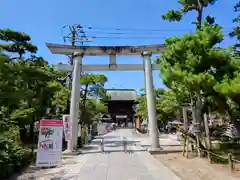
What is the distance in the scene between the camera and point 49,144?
7.81 metres

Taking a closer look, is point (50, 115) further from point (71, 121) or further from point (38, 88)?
point (71, 121)

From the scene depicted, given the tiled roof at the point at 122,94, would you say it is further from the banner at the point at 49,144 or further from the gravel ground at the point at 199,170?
the banner at the point at 49,144

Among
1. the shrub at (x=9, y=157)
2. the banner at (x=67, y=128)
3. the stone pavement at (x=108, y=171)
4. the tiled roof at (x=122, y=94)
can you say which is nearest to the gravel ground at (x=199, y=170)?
the stone pavement at (x=108, y=171)

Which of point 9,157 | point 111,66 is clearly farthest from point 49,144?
point 111,66

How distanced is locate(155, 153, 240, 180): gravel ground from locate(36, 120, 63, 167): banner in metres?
4.04

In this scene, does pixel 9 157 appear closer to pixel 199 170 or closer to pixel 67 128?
pixel 67 128

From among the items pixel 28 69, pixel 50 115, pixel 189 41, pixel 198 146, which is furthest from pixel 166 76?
pixel 50 115

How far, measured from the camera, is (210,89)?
7.50m

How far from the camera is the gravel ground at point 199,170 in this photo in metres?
6.27

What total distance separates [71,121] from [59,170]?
149 inches

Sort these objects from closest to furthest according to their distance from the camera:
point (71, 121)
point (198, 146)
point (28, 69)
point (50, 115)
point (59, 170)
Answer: point (59, 170)
point (28, 69)
point (198, 146)
point (71, 121)
point (50, 115)

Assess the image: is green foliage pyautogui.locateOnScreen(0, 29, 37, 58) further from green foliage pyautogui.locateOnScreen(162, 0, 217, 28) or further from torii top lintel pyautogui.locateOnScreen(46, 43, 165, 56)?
green foliage pyautogui.locateOnScreen(162, 0, 217, 28)

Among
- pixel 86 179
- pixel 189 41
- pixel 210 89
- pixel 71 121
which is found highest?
pixel 189 41

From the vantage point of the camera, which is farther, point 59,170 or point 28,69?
point 28,69
